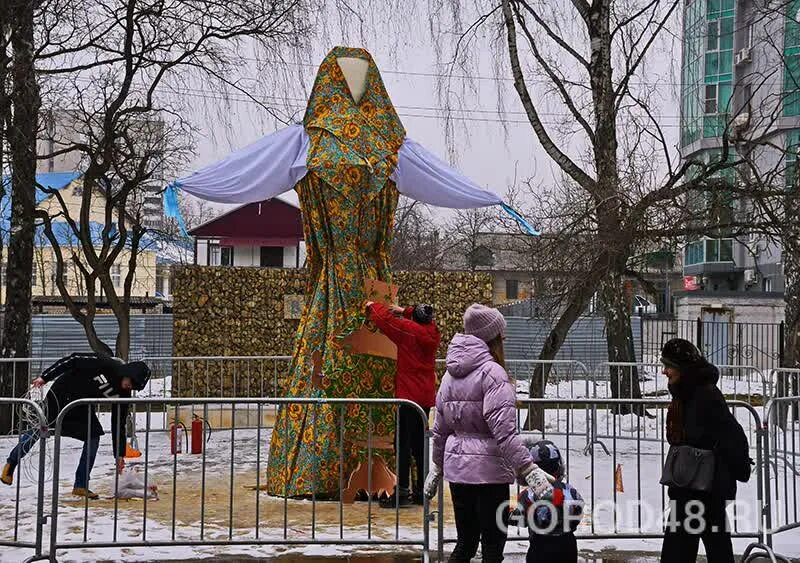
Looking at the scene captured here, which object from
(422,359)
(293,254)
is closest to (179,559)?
(422,359)

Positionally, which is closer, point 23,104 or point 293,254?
point 23,104

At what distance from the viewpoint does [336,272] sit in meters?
8.70

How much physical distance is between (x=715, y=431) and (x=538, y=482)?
1255 mm

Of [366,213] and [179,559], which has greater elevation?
[366,213]

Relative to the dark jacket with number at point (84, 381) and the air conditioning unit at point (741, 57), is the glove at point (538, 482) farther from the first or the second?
the air conditioning unit at point (741, 57)

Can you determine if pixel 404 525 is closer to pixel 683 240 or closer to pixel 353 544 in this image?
pixel 353 544

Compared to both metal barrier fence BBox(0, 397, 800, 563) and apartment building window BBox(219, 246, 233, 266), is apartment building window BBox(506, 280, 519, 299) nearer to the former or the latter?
apartment building window BBox(219, 246, 233, 266)

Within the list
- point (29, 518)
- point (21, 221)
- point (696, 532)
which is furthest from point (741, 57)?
point (696, 532)

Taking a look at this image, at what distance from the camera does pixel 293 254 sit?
32.9m

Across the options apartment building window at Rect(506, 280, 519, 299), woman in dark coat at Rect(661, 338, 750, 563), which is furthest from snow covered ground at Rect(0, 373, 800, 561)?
apartment building window at Rect(506, 280, 519, 299)

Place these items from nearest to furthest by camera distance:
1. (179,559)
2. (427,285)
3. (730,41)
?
(179,559) < (427,285) < (730,41)

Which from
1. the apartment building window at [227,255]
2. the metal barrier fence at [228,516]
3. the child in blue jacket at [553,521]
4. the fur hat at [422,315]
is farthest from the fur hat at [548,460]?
the apartment building window at [227,255]

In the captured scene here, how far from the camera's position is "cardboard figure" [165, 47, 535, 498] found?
8578 mm

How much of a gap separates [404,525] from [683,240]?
7017mm
